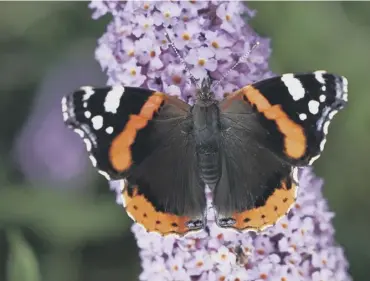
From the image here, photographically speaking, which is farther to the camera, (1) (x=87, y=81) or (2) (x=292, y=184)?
(1) (x=87, y=81)

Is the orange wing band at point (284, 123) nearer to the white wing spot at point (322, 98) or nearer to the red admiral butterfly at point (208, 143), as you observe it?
the red admiral butterfly at point (208, 143)

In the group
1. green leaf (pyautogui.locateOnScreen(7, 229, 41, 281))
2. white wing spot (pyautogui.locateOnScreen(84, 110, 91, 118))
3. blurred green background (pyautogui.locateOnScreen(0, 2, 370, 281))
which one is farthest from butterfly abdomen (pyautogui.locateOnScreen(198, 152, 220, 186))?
blurred green background (pyautogui.locateOnScreen(0, 2, 370, 281))

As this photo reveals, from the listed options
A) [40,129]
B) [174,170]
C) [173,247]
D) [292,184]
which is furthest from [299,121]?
[40,129]

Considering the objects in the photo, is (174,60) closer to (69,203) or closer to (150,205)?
(150,205)

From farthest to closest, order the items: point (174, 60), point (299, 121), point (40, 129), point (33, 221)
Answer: point (40, 129)
point (33, 221)
point (174, 60)
point (299, 121)

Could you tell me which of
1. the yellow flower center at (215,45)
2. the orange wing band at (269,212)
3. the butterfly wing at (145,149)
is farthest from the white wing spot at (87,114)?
the orange wing band at (269,212)

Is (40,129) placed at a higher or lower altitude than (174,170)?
higher

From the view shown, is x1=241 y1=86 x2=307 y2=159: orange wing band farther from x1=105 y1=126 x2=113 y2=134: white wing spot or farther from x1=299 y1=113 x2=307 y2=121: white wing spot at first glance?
x1=105 y1=126 x2=113 y2=134: white wing spot
